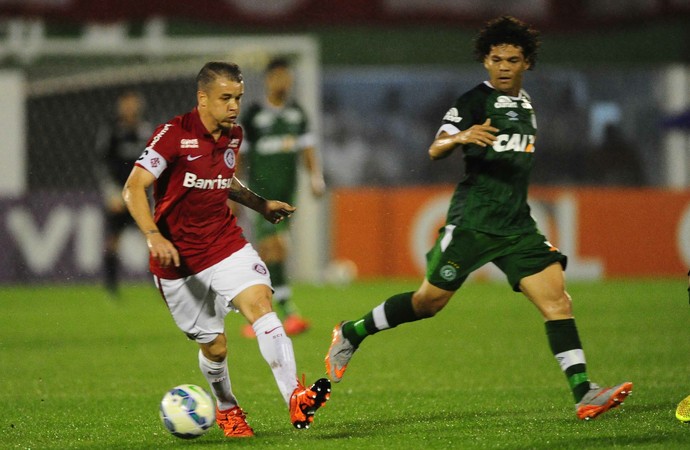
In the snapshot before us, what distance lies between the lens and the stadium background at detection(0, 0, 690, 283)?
16281 mm

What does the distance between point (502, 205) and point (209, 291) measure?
5.28 feet

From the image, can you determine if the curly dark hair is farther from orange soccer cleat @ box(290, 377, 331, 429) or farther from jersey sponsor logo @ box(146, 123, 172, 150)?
orange soccer cleat @ box(290, 377, 331, 429)

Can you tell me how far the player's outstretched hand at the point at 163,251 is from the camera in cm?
540

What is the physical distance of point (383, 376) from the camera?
8.02 metres

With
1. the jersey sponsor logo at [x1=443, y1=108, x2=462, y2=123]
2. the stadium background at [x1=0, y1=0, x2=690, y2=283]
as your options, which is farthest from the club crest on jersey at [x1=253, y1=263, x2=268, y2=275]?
the stadium background at [x1=0, y1=0, x2=690, y2=283]

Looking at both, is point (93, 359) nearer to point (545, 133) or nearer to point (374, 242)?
point (374, 242)

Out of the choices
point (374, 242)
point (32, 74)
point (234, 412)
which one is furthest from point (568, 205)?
point (234, 412)

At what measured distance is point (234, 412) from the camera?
5953 mm

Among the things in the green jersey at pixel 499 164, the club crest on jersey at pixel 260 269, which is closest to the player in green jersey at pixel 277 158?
the green jersey at pixel 499 164

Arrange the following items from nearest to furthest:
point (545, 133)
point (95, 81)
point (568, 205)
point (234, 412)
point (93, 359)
A: point (234, 412) → point (93, 359) → point (568, 205) → point (95, 81) → point (545, 133)

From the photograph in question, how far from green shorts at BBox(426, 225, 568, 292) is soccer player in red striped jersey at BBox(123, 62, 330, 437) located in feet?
3.49

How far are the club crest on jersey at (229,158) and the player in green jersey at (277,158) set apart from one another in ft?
15.3

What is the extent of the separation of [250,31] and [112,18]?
20.2 ft

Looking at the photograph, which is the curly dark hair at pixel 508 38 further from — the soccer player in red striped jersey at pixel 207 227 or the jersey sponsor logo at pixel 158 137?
the jersey sponsor logo at pixel 158 137
